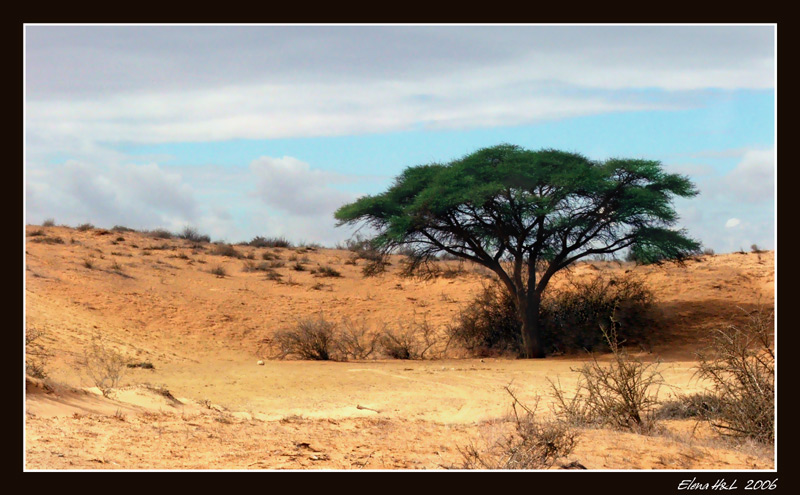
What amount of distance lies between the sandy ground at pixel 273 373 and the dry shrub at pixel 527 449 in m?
0.17

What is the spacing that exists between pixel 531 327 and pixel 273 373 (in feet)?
26.4

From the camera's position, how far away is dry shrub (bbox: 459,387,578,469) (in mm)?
6773

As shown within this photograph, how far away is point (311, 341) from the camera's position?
63.4 ft

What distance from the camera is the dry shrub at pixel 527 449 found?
22.2 feet

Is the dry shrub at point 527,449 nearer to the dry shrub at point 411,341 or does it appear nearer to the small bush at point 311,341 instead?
the small bush at point 311,341

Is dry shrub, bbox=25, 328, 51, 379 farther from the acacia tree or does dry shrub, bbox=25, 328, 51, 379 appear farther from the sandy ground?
the acacia tree

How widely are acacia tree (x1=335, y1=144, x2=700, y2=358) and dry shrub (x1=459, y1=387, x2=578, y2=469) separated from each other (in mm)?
13006

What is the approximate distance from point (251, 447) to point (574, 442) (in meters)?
3.08

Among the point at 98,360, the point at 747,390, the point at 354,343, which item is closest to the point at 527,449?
the point at 747,390

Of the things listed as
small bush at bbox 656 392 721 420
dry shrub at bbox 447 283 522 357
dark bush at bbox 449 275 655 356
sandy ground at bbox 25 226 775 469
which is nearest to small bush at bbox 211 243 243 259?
sandy ground at bbox 25 226 775 469

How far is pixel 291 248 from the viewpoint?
4366 centimetres

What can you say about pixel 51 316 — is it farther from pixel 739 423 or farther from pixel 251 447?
pixel 739 423

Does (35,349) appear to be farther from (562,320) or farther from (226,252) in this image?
(226,252)

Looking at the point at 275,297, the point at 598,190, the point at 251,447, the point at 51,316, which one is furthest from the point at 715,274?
the point at 251,447
